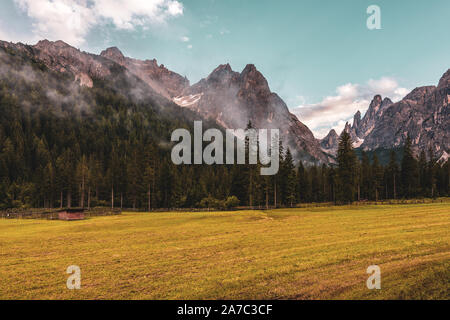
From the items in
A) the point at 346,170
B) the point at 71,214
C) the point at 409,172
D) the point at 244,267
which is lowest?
the point at 71,214

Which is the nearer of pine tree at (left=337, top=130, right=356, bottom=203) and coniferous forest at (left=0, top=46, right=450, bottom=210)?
pine tree at (left=337, top=130, right=356, bottom=203)

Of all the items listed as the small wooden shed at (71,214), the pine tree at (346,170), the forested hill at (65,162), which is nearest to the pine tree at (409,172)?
the pine tree at (346,170)

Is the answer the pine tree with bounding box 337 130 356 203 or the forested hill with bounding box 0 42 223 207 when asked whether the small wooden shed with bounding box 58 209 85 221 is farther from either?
the pine tree with bounding box 337 130 356 203

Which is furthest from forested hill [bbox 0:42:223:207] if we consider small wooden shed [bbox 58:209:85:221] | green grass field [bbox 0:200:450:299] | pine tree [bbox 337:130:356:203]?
green grass field [bbox 0:200:450:299]

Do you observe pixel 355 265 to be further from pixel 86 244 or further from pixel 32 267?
pixel 86 244

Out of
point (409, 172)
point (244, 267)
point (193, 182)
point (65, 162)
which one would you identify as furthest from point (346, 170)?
point (65, 162)

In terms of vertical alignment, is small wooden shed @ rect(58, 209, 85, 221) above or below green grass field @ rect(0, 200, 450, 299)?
below

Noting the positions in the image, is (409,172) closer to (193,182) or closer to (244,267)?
(193,182)

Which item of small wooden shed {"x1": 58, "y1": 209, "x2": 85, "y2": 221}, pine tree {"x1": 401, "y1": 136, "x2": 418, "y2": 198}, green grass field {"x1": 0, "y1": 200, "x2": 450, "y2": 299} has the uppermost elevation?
pine tree {"x1": 401, "y1": 136, "x2": 418, "y2": 198}

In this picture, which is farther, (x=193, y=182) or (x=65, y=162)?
(x=193, y=182)

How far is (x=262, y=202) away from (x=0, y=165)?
101070 millimetres

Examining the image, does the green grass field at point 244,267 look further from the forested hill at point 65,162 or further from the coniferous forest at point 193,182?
the forested hill at point 65,162
